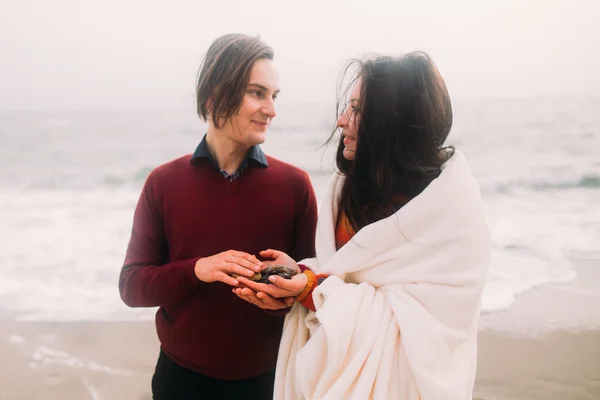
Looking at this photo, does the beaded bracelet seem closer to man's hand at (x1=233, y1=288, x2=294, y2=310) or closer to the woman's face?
man's hand at (x1=233, y1=288, x2=294, y2=310)

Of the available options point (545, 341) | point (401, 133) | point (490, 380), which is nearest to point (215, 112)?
point (401, 133)

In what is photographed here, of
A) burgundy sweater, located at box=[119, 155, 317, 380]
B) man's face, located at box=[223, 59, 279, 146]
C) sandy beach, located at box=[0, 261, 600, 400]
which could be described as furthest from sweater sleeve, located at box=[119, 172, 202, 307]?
sandy beach, located at box=[0, 261, 600, 400]

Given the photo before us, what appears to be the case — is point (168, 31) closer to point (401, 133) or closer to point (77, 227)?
point (77, 227)

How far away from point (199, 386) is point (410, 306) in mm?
666

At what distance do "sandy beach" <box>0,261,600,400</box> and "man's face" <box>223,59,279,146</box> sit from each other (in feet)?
6.17

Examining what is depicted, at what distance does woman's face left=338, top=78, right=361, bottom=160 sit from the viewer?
4.11 feet

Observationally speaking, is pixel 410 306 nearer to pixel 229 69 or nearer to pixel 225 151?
pixel 225 151

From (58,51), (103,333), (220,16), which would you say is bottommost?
(103,333)

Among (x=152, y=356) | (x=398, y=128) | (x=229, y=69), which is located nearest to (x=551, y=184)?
(x=152, y=356)

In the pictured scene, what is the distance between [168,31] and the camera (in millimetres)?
9492

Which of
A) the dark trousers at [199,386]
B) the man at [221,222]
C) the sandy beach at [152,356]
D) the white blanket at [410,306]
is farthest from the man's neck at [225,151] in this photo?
the sandy beach at [152,356]

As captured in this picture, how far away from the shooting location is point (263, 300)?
1.22 meters

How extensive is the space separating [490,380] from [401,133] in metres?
2.14

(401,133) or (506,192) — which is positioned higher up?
(401,133)
